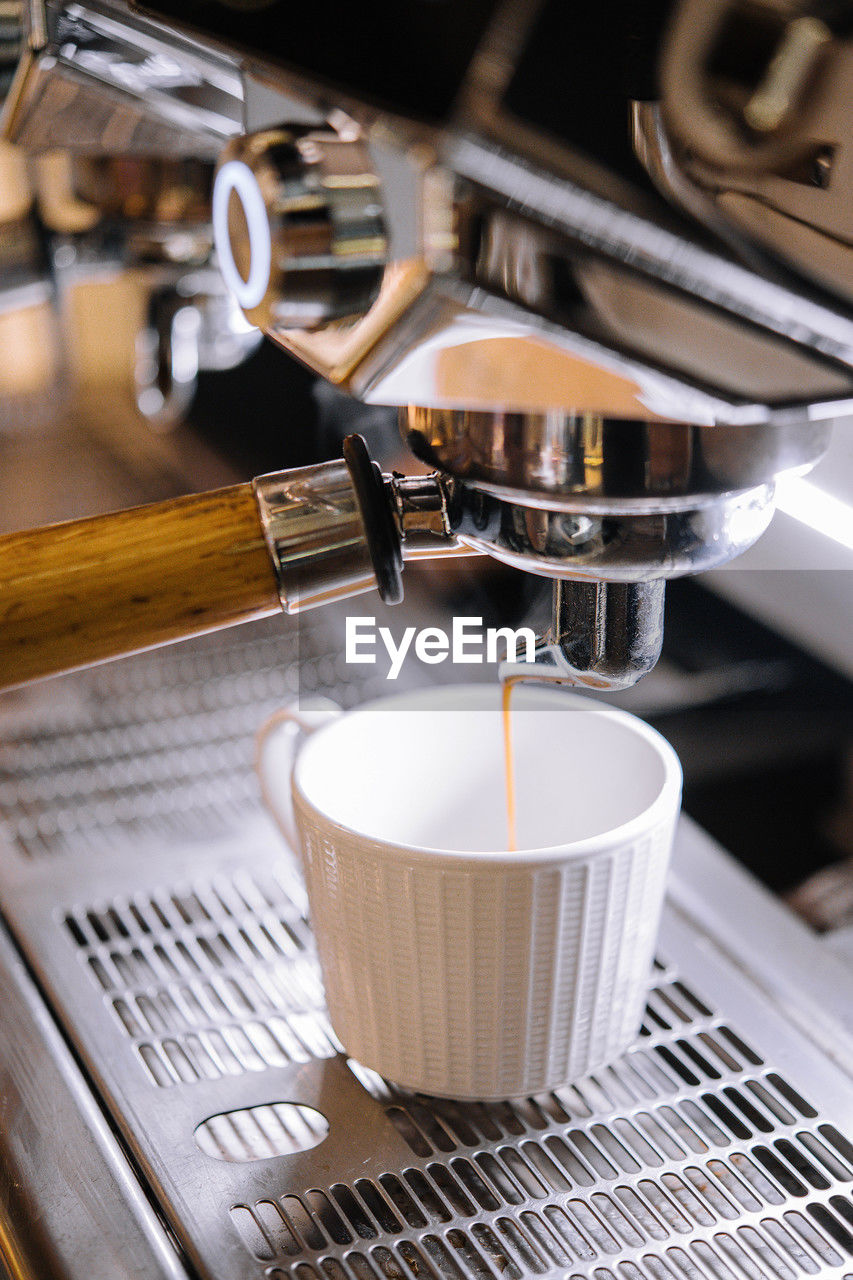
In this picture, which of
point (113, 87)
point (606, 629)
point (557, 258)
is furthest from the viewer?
point (113, 87)

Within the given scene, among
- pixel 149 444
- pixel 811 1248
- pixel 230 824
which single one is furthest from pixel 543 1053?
pixel 149 444

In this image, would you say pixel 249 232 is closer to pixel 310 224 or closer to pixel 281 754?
pixel 310 224

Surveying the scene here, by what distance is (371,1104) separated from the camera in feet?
1.40

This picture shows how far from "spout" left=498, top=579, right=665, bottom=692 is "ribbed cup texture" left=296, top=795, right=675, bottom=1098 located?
0.19 ft

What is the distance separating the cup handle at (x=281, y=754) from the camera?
1.54ft

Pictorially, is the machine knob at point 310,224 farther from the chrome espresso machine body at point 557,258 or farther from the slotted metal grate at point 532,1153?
the slotted metal grate at point 532,1153

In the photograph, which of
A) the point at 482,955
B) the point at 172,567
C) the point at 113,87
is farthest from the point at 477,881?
the point at 113,87

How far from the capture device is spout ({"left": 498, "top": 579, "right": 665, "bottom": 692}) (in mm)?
349

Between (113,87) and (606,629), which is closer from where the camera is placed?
(606,629)

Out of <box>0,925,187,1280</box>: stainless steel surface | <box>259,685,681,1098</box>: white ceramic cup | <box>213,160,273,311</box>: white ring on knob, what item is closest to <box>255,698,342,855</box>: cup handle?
<box>259,685,681,1098</box>: white ceramic cup

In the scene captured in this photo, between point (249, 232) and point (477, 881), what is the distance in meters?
0.19

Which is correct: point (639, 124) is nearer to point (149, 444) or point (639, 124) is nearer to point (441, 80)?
point (441, 80)

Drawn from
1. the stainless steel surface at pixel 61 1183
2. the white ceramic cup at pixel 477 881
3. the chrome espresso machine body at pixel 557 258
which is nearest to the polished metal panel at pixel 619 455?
the chrome espresso machine body at pixel 557 258

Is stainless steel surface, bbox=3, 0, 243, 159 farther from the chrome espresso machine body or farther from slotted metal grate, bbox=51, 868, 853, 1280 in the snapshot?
slotted metal grate, bbox=51, 868, 853, 1280
